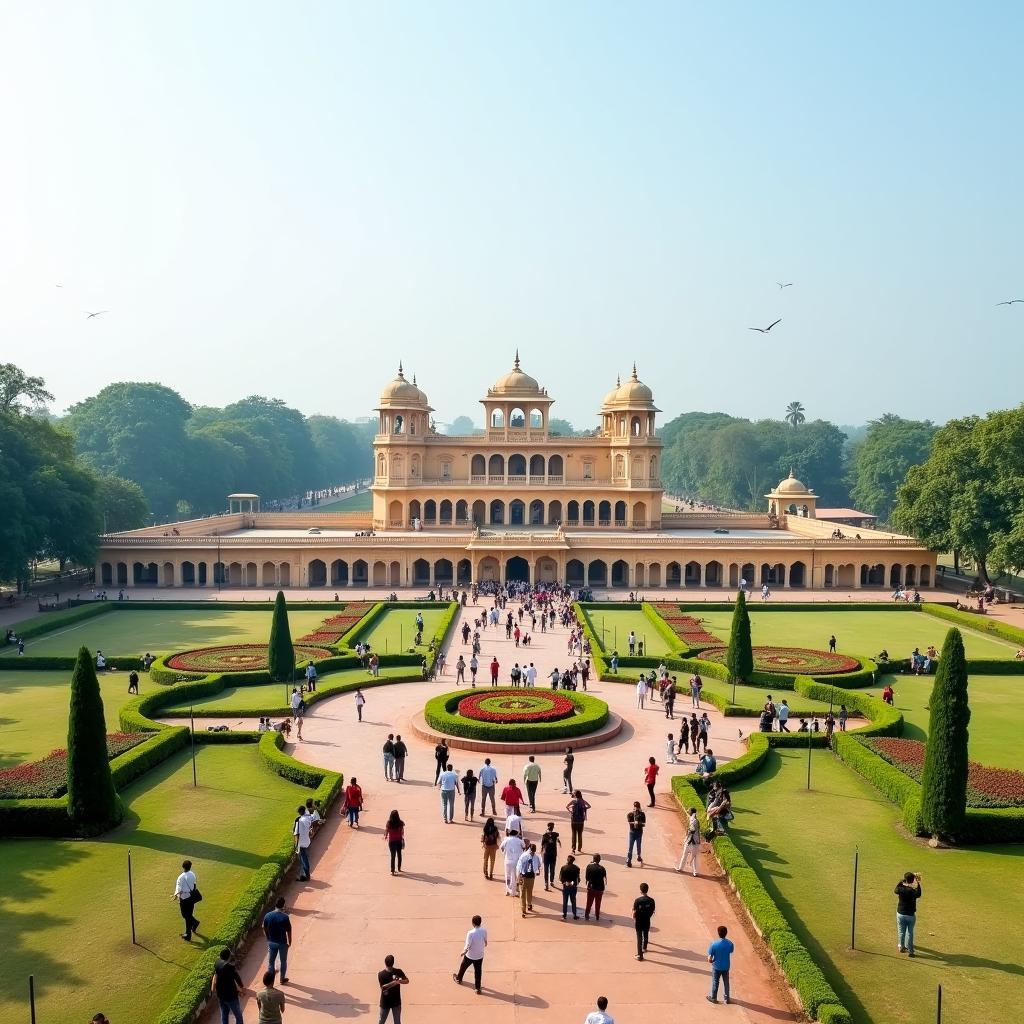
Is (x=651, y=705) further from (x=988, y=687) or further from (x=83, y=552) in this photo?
(x=83, y=552)

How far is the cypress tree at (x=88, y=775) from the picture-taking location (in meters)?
19.0

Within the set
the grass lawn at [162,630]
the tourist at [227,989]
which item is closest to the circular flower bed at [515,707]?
the tourist at [227,989]

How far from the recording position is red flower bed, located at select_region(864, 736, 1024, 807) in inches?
814

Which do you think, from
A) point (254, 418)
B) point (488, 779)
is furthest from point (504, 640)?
point (254, 418)

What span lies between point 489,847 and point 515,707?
1049 centimetres

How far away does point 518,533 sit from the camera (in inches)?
2473

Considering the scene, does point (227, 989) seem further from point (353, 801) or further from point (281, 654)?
point (281, 654)

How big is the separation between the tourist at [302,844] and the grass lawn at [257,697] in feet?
35.8

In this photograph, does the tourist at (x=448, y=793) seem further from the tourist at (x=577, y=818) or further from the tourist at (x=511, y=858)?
the tourist at (x=511, y=858)

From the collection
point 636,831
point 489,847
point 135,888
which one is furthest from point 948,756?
point 135,888

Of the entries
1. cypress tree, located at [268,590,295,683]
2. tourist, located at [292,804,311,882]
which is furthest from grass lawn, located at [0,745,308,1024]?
cypress tree, located at [268,590,295,683]

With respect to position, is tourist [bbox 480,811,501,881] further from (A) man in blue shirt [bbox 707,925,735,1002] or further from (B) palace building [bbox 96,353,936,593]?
(B) palace building [bbox 96,353,936,593]

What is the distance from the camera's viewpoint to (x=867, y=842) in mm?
19266

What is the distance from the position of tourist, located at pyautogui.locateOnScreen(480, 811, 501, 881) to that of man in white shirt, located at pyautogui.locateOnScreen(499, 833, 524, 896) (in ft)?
1.56
